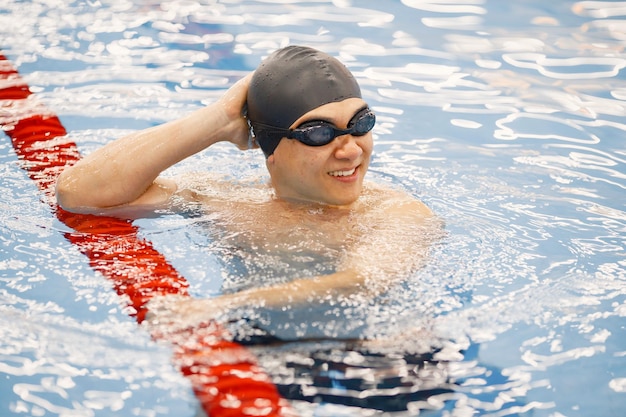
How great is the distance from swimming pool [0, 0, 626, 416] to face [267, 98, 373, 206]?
0.42m

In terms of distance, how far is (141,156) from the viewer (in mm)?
3646

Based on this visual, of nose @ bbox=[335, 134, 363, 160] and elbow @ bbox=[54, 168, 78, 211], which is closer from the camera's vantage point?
nose @ bbox=[335, 134, 363, 160]

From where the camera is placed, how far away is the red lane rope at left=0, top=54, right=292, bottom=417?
2748 millimetres

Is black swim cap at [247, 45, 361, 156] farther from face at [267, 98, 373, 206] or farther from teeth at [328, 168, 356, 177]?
teeth at [328, 168, 356, 177]

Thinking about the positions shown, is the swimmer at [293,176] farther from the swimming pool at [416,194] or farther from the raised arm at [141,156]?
the swimming pool at [416,194]

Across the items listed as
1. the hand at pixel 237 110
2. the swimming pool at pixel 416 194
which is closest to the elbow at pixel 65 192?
the swimming pool at pixel 416 194

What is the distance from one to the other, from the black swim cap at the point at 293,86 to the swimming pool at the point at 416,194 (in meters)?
0.56

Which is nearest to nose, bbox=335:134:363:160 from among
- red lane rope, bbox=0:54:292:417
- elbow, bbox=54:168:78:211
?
red lane rope, bbox=0:54:292:417

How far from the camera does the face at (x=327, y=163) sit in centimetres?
344

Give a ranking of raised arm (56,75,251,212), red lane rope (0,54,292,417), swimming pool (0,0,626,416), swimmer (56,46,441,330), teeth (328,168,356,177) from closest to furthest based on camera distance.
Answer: red lane rope (0,54,292,417), swimming pool (0,0,626,416), swimmer (56,46,441,330), teeth (328,168,356,177), raised arm (56,75,251,212)

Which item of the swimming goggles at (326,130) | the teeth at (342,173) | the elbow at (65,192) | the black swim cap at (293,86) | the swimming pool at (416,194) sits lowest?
the swimming pool at (416,194)

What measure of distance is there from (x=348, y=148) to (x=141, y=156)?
88 centimetres

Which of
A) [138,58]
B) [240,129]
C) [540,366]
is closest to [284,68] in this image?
[240,129]

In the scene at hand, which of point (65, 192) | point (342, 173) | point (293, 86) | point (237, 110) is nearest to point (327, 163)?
point (342, 173)
